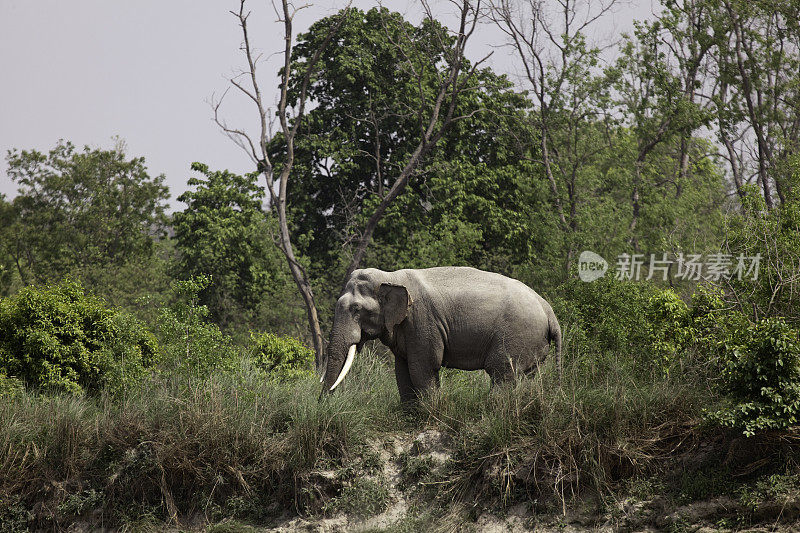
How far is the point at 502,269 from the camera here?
23812 mm

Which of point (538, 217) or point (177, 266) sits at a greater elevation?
point (538, 217)

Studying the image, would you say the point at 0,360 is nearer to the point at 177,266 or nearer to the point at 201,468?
the point at 201,468

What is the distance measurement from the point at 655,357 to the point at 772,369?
9.08 feet

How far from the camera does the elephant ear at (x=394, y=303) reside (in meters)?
10.1

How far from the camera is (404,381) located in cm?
1064

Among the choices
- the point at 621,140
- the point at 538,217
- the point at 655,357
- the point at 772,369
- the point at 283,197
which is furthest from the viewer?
the point at 621,140

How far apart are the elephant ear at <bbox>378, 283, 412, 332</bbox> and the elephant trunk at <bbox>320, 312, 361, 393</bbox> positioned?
42cm

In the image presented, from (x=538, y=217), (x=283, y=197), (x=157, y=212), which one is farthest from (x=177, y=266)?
(x=538, y=217)

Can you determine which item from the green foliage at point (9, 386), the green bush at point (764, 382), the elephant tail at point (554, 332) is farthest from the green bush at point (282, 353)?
the green bush at point (764, 382)

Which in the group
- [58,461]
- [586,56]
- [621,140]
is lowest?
[58,461]

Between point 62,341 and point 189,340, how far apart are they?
2534 mm

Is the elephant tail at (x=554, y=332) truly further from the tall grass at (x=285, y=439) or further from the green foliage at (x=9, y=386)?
the green foliage at (x=9, y=386)

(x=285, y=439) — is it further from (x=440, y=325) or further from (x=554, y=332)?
(x=554, y=332)

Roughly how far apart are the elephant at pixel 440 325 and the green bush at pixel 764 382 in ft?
7.85
